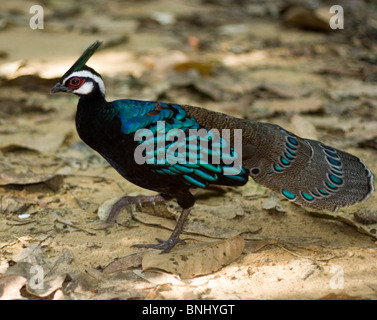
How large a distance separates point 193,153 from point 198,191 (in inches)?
39.0

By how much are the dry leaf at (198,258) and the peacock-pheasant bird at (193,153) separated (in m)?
0.24

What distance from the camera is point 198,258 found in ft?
12.4

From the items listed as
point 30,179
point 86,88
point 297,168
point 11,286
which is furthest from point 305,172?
point 30,179

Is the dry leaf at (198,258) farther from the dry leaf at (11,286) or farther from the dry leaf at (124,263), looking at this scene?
the dry leaf at (11,286)

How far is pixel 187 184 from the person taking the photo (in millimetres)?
3928

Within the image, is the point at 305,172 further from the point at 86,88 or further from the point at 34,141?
the point at 34,141

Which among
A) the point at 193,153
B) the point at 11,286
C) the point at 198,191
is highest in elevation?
the point at 193,153

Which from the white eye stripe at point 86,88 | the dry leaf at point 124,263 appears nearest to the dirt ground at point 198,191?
the dry leaf at point 124,263

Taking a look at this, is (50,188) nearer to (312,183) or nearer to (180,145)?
(180,145)

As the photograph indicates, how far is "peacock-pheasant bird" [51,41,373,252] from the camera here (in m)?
3.88

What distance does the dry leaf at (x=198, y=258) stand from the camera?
3.69 metres

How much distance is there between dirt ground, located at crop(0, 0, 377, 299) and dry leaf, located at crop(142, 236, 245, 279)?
0.01 meters

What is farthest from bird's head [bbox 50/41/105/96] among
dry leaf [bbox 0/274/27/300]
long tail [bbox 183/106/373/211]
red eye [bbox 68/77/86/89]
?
dry leaf [bbox 0/274/27/300]

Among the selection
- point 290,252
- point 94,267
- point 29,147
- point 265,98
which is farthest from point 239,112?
point 94,267
